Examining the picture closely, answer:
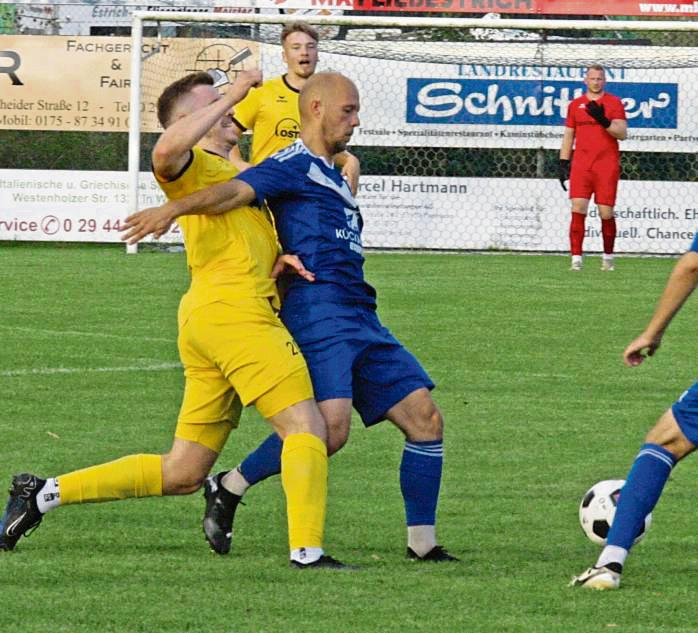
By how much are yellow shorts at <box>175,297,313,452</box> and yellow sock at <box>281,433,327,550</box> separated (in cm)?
15

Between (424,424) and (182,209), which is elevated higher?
(182,209)

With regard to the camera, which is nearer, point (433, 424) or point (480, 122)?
point (433, 424)

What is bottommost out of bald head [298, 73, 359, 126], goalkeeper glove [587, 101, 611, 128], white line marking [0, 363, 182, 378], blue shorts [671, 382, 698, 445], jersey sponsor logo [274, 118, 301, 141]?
white line marking [0, 363, 182, 378]

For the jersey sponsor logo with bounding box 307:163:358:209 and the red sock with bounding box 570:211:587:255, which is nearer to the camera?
the jersey sponsor logo with bounding box 307:163:358:209

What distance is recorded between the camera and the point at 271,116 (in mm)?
11250

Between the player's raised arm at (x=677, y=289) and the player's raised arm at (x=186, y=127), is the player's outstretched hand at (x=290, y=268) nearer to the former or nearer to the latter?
the player's raised arm at (x=186, y=127)

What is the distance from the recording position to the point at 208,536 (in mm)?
5973

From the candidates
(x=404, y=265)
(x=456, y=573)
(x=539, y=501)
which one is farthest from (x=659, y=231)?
(x=456, y=573)

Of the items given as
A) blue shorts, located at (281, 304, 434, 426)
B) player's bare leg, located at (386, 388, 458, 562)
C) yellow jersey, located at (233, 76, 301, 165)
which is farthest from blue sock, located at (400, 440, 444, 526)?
yellow jersey, located at (233, 76, 301, 165)

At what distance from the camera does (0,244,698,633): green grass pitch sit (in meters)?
5.04

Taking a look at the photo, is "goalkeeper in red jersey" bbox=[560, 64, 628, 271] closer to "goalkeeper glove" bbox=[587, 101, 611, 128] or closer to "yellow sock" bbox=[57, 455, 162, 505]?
"goalkeeper glove" bbox=[587, 101, 611, 128]

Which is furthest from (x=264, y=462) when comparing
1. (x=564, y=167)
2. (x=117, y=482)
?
(x=564, y=167)

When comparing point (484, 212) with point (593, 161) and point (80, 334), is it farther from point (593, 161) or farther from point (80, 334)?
point (80, 334)

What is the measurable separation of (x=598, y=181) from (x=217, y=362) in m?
13.8
